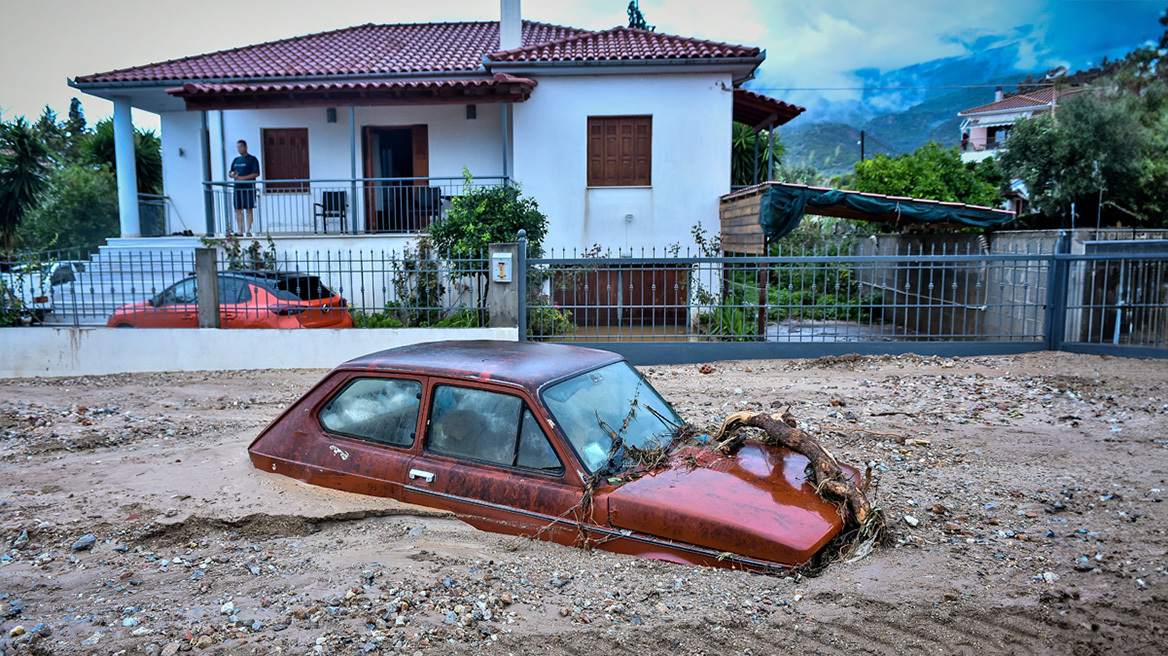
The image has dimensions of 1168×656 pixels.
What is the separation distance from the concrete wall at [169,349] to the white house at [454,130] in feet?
17.3

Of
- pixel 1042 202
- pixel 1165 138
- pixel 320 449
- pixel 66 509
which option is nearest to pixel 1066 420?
pixel 320 449

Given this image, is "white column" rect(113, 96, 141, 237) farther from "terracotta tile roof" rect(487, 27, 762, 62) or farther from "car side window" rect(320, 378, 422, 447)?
"car side window" rect(320, 378, 422, 447)

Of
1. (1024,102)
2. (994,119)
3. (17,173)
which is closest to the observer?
→ (17,173)

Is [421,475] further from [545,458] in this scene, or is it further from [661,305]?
[661,305]

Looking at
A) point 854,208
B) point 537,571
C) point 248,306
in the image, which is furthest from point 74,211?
point 537,571

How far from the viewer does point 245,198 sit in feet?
56.1

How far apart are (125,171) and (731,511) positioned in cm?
1915

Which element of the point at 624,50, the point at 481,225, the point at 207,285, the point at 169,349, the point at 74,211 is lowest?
the point at 169,349

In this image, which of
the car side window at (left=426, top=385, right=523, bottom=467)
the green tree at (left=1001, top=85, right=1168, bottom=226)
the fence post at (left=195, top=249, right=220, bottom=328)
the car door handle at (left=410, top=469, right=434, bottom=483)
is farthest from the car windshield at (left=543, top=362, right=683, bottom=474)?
the green tree at (left=1001, top=85, right=1168, bottom=226)

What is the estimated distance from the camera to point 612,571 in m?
3.63

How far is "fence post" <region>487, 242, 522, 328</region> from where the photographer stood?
35.0 feet

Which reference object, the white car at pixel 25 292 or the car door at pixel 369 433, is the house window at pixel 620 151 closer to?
the white car at pixel 25 292

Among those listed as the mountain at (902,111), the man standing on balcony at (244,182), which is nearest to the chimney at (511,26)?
the man standing on balcony at (244,182)

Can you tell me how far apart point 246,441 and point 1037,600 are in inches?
221
